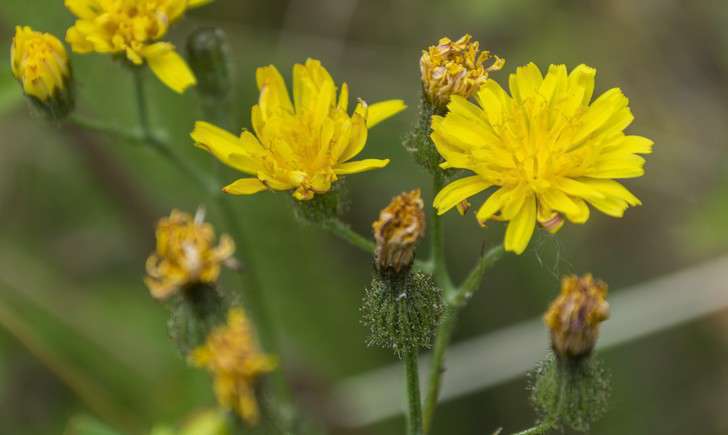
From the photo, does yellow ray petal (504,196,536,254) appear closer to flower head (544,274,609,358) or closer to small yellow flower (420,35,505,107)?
flower head (544,274,609,358)

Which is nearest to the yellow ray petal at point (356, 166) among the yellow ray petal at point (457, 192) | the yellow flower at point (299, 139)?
the yellow flower at point (299, 139)

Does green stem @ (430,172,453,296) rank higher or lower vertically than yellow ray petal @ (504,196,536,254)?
lower

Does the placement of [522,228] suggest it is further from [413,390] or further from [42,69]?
[42,69]

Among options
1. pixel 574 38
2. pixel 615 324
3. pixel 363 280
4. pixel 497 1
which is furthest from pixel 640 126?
pixel 363 280

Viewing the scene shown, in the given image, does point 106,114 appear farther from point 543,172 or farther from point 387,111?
point 543,172

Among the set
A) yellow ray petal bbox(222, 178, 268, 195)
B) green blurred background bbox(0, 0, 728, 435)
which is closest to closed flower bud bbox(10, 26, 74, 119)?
yellow ray petal bbox(222, 178, 268, 195)

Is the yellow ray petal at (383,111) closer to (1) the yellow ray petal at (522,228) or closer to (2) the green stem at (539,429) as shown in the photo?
(1) the yellow ray petal at (522,228)

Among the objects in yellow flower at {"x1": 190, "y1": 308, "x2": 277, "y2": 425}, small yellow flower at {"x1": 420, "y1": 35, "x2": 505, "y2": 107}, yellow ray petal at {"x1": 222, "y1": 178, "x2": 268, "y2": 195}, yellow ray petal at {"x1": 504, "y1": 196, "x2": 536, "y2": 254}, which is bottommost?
yellow flower at {"x1": 190, "y1": 308, "x2": 277, "y2": 425}
